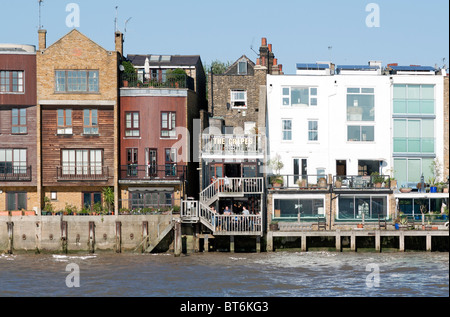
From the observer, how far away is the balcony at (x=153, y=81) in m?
58.3

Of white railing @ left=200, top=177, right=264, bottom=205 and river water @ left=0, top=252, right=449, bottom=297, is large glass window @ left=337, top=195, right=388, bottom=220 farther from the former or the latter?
white railing @ left=200, top=177, right=264, bottom=205

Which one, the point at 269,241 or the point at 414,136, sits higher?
the point at 414,136

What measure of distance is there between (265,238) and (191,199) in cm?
747

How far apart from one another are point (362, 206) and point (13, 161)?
26605 millimetres

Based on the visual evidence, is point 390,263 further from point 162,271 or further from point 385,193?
point 162,271

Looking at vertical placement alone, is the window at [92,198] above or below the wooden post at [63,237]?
above

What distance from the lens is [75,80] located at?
57219 millimetres

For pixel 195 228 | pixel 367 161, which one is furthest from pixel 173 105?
pixel 367 161

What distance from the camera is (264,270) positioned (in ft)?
145

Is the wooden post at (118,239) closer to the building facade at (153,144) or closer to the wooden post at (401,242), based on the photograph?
the building facade at (153,144)

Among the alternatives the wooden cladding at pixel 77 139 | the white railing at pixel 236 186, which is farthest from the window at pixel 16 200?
the white railing at pixel 236 186

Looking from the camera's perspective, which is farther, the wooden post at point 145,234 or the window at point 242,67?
the window at point 242,67

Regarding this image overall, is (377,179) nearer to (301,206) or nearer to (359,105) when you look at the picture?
(301,206)

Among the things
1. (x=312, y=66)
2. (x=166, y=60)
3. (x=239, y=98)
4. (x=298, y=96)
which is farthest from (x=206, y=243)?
(x=166, y=60)
